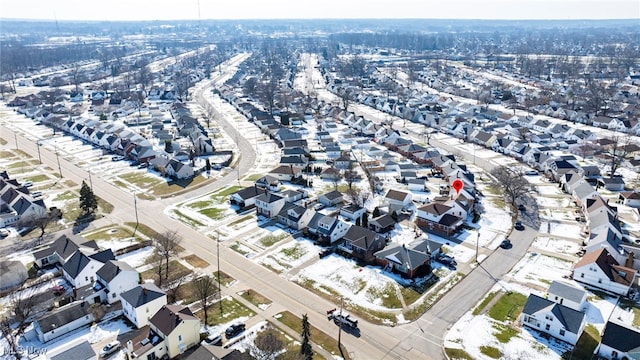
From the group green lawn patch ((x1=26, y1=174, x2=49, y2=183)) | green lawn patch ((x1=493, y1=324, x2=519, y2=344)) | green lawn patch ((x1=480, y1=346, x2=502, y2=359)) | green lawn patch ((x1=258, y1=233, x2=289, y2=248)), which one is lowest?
green lawn patch ((x1=480, y1=346, x2=502, y2=359))

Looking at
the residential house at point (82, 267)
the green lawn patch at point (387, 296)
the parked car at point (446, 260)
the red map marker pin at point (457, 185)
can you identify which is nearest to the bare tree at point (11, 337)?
the residential house at point (82, 267)

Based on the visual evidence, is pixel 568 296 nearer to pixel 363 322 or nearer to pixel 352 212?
pixel 363 322

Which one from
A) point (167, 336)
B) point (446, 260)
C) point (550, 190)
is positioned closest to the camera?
point (167, 336)

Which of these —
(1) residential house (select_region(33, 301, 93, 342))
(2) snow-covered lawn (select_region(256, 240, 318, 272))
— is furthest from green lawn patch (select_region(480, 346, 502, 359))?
(1) residential house (select_region(33, 301, 93, 342))

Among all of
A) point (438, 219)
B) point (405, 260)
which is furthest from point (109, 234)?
point (438, 219)

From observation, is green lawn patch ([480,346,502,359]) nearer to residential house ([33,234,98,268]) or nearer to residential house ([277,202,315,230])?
residential house ([277,202,315,230])

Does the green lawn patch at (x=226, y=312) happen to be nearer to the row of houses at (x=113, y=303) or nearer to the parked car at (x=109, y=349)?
the row of houses at (x=113, y=303)

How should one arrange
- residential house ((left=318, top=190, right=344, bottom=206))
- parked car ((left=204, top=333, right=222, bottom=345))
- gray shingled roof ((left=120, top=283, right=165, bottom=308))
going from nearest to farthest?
parked car ((left=204, top=333, right=222, bottom=345))
gray shingled roof ((left=120, top=283, right=165, bottom=308))
residential house ((left=318, top=190, right=344, bottom=206))
